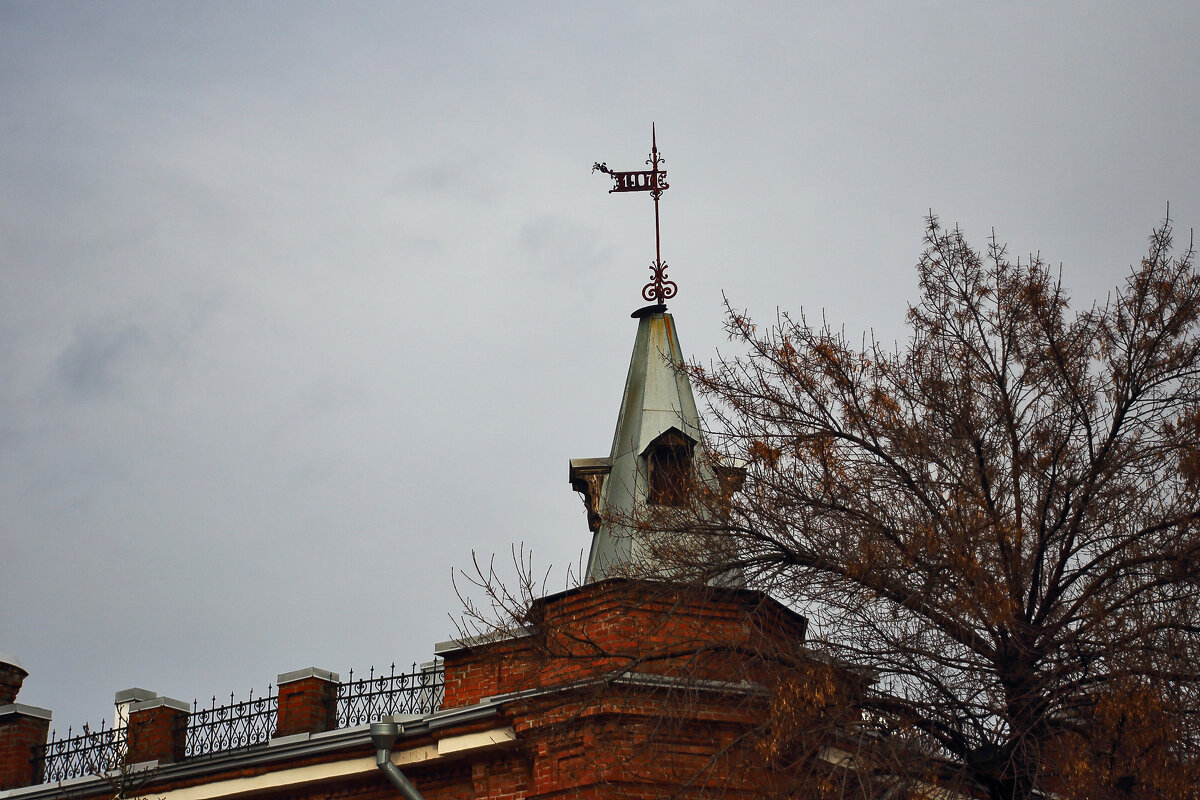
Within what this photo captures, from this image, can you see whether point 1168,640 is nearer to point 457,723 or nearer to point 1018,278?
point 1018,278

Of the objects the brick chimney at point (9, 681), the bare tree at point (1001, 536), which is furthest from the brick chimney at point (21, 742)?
the bare tree at point (1001, 536)

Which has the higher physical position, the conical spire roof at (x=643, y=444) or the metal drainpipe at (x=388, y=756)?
the conical spire roof at (x=643, y=444)

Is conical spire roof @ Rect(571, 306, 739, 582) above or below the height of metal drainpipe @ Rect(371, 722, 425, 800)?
above

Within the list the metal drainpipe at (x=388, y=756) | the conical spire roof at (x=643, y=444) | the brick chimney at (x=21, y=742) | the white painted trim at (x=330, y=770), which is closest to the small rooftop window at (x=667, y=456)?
the conical spire roof at (x=643, y=444)

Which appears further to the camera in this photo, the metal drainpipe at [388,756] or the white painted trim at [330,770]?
the metal drainpipe at [388,756]

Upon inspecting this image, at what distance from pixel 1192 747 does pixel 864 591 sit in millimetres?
2385

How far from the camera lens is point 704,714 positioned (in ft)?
35.8

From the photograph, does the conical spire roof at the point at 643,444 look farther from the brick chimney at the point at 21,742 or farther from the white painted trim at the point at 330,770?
the brick chimney at the point at 21,742

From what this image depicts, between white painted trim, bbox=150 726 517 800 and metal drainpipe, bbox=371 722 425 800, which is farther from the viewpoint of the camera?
metal drainpipe, bbox=371 722 425 800

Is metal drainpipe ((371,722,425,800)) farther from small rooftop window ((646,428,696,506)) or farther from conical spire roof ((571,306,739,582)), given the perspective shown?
small rooftop window ((646,428,696,506))

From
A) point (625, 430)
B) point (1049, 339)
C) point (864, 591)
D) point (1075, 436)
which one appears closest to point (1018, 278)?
point (1049, 339)

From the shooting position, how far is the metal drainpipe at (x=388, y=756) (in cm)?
1179

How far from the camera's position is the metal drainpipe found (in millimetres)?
11789

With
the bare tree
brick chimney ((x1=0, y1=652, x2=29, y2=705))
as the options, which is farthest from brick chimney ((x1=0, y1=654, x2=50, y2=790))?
the bare tree
